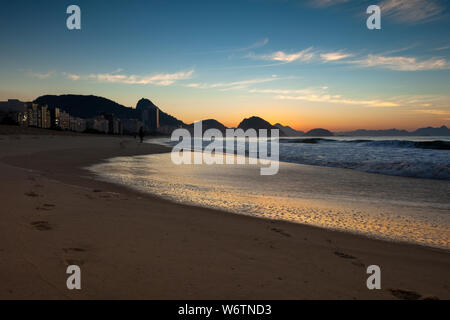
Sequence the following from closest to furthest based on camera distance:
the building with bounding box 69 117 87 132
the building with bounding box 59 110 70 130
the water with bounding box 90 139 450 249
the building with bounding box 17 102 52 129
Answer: the water with bounding box 90 139 450 249, the building with bounding box 17 102 52 129, the building with bounding box 59 110 70 130, the building with bounding box 69 117 87 132

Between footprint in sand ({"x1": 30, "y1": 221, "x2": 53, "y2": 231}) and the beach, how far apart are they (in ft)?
0.11

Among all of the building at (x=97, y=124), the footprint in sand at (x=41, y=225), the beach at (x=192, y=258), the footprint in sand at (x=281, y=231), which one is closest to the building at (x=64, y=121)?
the building at (x=97, y=124)

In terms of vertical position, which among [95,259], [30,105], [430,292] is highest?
[30,105]

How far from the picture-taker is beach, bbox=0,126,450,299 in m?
2.56

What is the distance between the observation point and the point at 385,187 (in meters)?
9.36

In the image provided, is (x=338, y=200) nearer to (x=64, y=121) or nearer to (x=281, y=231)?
(x=281, y=231)

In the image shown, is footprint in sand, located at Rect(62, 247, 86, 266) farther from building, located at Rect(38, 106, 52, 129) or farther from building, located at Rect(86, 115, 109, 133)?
building, located at Rect(86, 115, 109, 133)

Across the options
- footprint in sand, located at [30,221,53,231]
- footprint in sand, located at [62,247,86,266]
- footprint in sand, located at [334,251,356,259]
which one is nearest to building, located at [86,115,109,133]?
footprint in sand, located at [30,221,53,231]

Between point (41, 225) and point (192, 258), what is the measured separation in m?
2.48

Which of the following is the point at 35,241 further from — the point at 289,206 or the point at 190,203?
the point at 289,206

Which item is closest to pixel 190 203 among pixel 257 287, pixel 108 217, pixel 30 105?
pixel 108 217

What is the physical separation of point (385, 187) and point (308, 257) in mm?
7364

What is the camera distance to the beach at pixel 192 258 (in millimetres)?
2557
